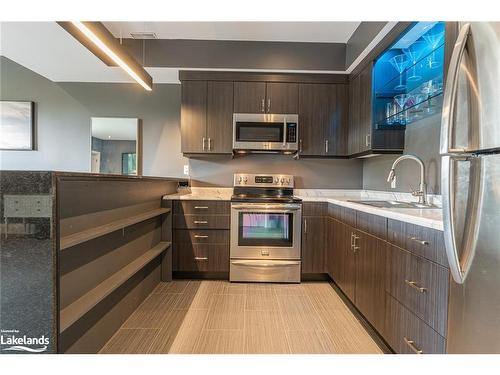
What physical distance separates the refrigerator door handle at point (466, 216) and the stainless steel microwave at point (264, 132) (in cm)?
208

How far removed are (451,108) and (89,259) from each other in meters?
1.92

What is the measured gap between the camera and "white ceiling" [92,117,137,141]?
11.6 feet

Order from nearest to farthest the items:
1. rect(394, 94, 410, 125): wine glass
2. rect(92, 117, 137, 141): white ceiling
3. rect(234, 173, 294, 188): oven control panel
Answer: rect(394, 94, 410, 125): wine glass, rect(234, 173, 294, 188): oven control panel, rect(92, 117, 137, 141): white ceiling

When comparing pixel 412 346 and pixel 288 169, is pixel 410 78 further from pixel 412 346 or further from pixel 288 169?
pixel 412 346

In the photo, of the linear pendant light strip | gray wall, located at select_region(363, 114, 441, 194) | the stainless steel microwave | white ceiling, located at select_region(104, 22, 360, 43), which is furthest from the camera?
the stainless steel microwave

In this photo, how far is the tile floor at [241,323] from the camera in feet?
5.64

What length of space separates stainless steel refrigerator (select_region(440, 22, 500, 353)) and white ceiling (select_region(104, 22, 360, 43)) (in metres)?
1.97

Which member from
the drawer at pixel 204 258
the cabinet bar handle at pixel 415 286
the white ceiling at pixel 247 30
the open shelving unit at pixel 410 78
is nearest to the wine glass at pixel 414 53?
the open shelving unit at pixel 410 78

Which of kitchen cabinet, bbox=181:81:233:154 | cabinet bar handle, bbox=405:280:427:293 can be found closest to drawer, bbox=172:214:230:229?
kitchen cabinet, bbox=181:81:233:154

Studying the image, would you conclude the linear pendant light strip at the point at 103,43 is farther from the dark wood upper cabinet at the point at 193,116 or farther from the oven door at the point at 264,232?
Answer: the oven door at the point at 264,232

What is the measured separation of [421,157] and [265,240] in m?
1.65

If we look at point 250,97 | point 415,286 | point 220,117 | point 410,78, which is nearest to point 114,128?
point 220,117

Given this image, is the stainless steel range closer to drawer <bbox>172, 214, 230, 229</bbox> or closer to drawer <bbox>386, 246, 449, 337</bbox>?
drawer <bbox>172, 214, 230, 229</bbox>
